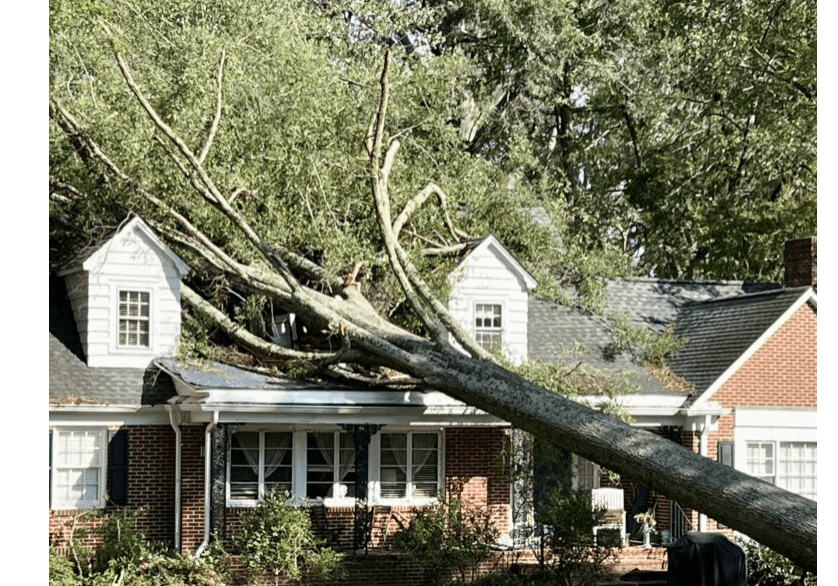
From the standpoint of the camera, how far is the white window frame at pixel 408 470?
2130cm

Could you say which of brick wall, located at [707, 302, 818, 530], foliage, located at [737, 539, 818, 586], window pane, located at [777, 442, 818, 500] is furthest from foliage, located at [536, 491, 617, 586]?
window pane, located at [777, 442, 818, 500]

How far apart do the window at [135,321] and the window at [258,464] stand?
2.38 metres

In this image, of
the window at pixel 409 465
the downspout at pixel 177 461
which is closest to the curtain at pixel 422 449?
the window at pixel 409 465

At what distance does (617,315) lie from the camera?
24922 millimetres

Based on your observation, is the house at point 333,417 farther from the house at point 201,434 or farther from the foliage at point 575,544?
the foliage at point 575,544

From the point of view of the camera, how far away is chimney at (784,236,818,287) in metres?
25.3

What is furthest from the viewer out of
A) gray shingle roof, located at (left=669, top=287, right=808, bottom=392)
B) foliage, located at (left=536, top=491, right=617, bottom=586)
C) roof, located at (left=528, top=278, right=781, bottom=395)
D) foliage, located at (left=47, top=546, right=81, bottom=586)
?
roof, located at (left=528, top=278, right=781, bottom=395)

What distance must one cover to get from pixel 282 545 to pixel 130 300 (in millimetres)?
5879

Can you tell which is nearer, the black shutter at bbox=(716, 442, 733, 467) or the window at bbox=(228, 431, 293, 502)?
the window at bbox=(228, 431, 293, 502)

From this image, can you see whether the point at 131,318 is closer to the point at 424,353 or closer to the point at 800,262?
the point at 424,353

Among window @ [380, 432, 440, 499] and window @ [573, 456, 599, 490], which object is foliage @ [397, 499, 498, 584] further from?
window @ [573, 456, 599, 490]

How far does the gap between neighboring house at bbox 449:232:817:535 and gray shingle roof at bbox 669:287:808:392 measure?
3 cm

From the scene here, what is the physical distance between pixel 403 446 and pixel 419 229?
12.9 feet
